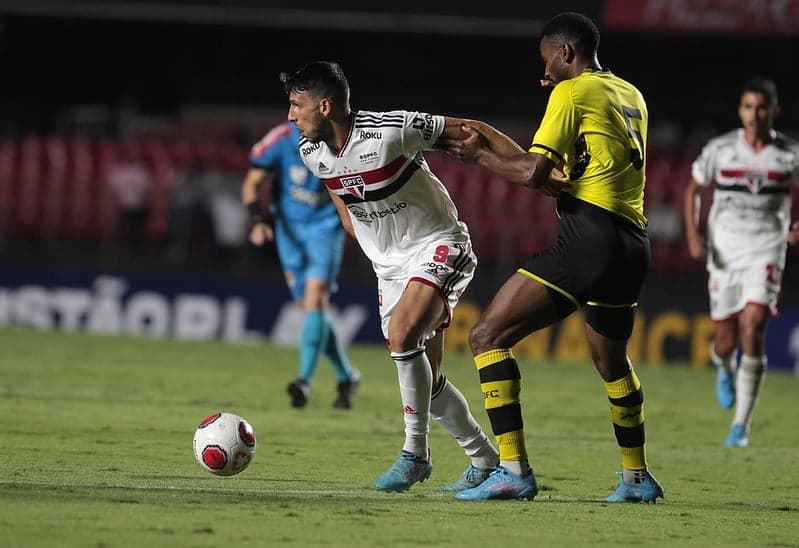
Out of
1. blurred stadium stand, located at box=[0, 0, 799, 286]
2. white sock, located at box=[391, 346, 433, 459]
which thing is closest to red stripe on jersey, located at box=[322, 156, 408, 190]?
white sock, located at box=[391, 346, 433, 459]

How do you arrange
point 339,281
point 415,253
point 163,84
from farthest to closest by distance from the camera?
point 163,84, point 339,281, point 415,253

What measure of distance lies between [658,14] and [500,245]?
3.96 meters

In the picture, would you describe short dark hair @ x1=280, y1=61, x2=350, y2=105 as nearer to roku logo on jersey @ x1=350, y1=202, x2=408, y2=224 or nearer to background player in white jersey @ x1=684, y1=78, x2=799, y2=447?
roku logo on jersey @ x1=350, y1=202, x2=408, y2=224

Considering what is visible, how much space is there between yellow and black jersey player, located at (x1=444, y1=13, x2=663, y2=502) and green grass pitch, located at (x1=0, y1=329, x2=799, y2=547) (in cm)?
48

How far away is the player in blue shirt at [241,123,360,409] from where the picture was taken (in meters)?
10.7

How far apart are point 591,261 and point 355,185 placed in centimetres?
118

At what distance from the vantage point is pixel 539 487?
23.4 ft

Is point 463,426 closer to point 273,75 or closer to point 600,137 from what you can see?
point 600,137

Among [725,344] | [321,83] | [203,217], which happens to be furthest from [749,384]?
[203,217]

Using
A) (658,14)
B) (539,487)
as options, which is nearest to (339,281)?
(658,14)

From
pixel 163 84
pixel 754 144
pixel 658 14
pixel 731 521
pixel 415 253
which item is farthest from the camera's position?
pixel 163 84

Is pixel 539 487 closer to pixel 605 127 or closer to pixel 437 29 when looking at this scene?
pixel 605 127

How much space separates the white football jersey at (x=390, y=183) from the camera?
6.66 m

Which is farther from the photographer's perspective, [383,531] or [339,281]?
[339,281]
